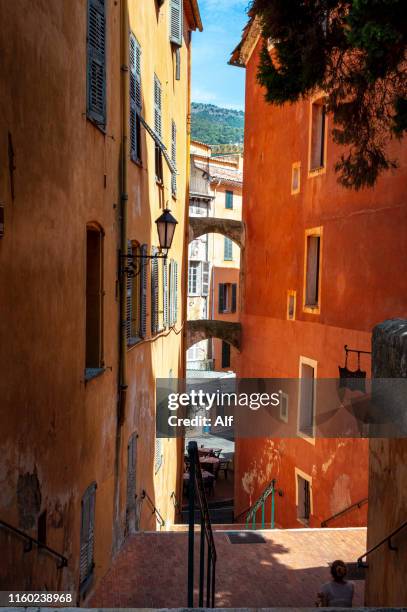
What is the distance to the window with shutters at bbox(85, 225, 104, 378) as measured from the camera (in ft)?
26.7

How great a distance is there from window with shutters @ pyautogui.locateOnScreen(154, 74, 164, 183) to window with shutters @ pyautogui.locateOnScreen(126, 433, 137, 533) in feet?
19.3

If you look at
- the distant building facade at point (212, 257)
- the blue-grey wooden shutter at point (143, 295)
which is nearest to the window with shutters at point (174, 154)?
the blue-grey wooden shutter at point (143, 295)

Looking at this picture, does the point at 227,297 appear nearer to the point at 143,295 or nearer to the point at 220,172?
the point at 220,172

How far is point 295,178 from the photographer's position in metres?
17.4

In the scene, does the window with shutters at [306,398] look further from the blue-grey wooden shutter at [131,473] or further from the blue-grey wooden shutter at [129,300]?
the blue-grey wooden shutter at [129,300]

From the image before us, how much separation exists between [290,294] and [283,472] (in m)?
5.24

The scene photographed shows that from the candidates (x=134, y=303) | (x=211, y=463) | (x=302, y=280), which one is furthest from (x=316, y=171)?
(x=211, y=463)

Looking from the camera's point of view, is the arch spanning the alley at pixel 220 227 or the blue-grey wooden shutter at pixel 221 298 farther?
the blue-grey wooden shutter at pixel 221 298

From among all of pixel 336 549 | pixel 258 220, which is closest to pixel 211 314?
pixel 258 220

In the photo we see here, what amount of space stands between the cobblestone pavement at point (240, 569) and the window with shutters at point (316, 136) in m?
9.34

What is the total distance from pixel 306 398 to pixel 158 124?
27.6ft

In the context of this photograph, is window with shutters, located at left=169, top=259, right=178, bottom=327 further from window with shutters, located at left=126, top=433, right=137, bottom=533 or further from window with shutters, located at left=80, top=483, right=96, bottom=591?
window with shutters, located at left=80, top=483, right=96, bottom=591

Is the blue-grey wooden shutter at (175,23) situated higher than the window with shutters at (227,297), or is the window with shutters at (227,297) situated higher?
the blue-grey wooden shutter at (175,23)

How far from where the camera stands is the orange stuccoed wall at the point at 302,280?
12.8 metres
